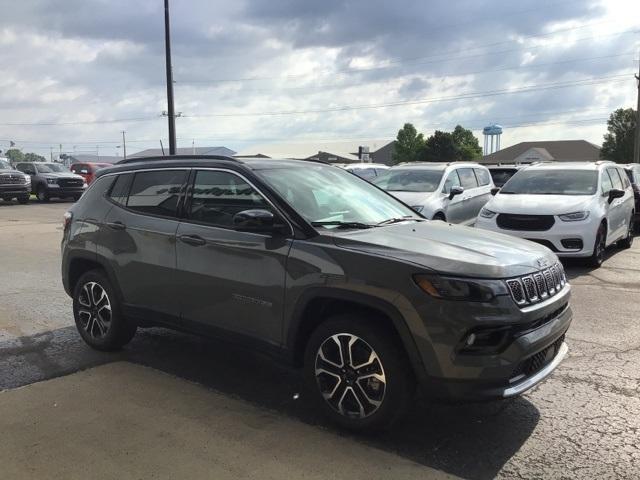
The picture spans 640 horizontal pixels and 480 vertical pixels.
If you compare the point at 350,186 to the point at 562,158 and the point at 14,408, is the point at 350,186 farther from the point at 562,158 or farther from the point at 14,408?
the point at 562,158

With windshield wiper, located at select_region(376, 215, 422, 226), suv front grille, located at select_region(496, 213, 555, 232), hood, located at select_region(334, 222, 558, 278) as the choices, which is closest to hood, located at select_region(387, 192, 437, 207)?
suv front grille, located at select_region(496, 213, 555, 232)

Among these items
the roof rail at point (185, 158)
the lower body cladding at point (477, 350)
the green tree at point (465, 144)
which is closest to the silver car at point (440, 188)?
the roof rail at point (185, 158)

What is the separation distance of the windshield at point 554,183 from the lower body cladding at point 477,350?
7.35 metres

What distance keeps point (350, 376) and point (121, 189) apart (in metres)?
2.86

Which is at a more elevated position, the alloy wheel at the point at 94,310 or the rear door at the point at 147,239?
the rear door at the point at 147,239

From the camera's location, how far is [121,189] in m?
5.18

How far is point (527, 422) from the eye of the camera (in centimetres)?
376

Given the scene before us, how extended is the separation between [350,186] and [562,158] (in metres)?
75.8

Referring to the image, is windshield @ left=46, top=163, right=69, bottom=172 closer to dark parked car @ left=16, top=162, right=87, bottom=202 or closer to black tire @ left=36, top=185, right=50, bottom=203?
dark parked car @ left=16, top=162, right=87, bottom=202

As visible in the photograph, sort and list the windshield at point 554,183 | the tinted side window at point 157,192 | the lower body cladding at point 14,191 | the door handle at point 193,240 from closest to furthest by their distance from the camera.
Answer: the door handle at point 193,240 → the tinted side window at point 157,192 → the windshield at point 554,183 → the lower body cladding at point 14,191

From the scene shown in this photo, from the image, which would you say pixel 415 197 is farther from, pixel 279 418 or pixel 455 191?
pixel 279 418

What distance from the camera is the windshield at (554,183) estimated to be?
32.5 ft

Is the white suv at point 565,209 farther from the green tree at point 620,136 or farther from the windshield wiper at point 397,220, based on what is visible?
the green tree at point 620,136

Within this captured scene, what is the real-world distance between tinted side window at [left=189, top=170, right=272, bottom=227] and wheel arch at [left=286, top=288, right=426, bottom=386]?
2.66 feet
